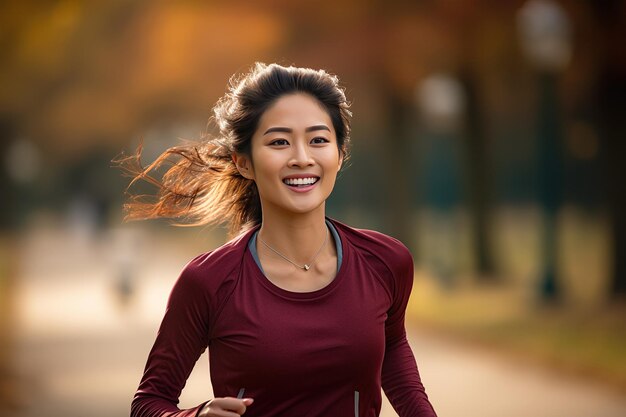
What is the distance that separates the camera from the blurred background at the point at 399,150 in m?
10.7

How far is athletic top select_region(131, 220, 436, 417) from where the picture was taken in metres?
3.25

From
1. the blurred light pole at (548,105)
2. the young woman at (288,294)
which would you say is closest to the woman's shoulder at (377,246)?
the young woman at (288,294)

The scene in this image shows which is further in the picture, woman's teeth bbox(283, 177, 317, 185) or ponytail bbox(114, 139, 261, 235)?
ponytail bbox(114, 139, 261, 235)

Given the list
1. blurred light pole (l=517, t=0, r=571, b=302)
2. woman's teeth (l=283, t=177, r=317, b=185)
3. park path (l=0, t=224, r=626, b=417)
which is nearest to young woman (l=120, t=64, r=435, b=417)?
woman's teeth (l=283, t=177, r=317, b=185)

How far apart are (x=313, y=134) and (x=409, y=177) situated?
1711 cm

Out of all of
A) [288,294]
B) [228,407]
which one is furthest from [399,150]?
[228,407]

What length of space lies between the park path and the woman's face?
5.35 meters

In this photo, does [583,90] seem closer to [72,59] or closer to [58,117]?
[72,59]

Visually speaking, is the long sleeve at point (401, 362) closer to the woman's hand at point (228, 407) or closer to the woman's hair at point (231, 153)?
the woman's hair at point (231, 153)

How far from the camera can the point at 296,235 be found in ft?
11.6

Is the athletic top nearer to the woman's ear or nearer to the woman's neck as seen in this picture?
the woman's neck

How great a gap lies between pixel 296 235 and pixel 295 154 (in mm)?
248

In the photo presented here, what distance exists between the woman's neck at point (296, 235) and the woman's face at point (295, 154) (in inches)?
1.6

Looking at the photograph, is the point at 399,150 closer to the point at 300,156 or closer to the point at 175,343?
the point at 300,156
